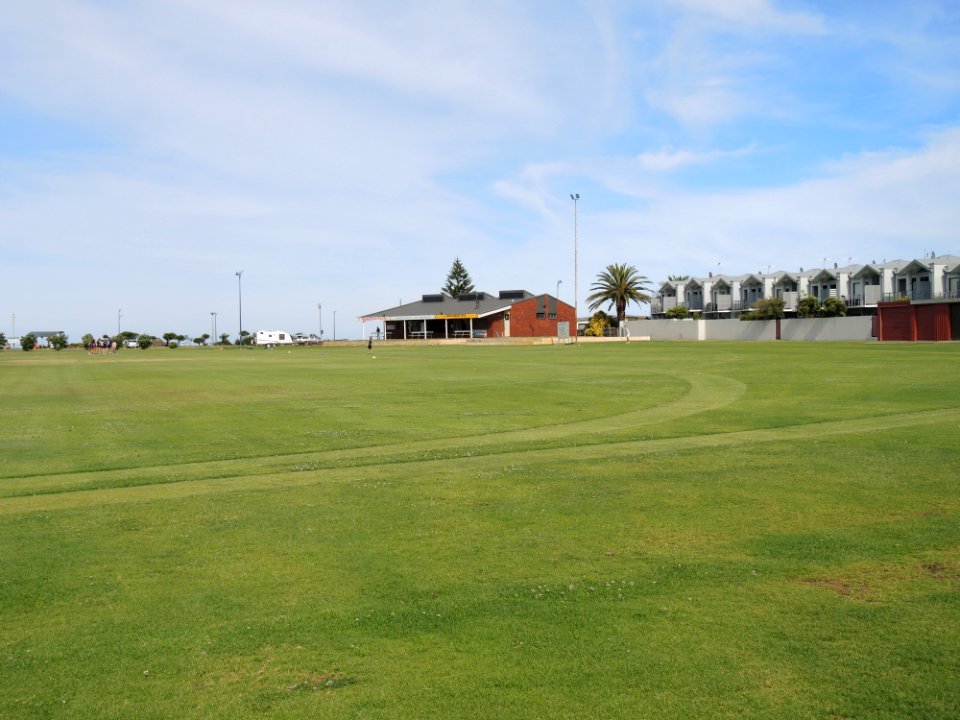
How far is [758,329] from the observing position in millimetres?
101188

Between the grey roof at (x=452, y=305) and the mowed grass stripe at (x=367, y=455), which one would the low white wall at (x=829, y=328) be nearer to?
the grey roof at (x=452, y=305)

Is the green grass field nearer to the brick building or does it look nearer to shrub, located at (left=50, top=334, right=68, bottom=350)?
the brick building

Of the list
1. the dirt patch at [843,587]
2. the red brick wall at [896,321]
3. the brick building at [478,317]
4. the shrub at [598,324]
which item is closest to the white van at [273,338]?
the brick building at [478,317]

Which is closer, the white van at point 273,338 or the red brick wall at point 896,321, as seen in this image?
the red brick wall at point 896,321

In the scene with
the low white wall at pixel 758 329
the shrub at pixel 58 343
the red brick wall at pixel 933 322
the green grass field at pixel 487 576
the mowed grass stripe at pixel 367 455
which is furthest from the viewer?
the shrub at pixel 58 343

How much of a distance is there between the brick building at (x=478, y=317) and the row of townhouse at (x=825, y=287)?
2308cm

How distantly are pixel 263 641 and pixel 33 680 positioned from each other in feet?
5.53

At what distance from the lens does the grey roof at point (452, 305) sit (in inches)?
4710

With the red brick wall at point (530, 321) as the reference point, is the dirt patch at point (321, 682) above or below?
below

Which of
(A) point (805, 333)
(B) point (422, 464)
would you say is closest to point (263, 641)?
(B) point (422, 464)

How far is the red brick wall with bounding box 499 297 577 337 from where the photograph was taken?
11694 cm

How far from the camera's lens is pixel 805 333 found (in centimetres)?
9312

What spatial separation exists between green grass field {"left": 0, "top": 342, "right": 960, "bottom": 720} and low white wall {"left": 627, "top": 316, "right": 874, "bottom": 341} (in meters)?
75.4

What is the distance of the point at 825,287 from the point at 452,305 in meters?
56.4
